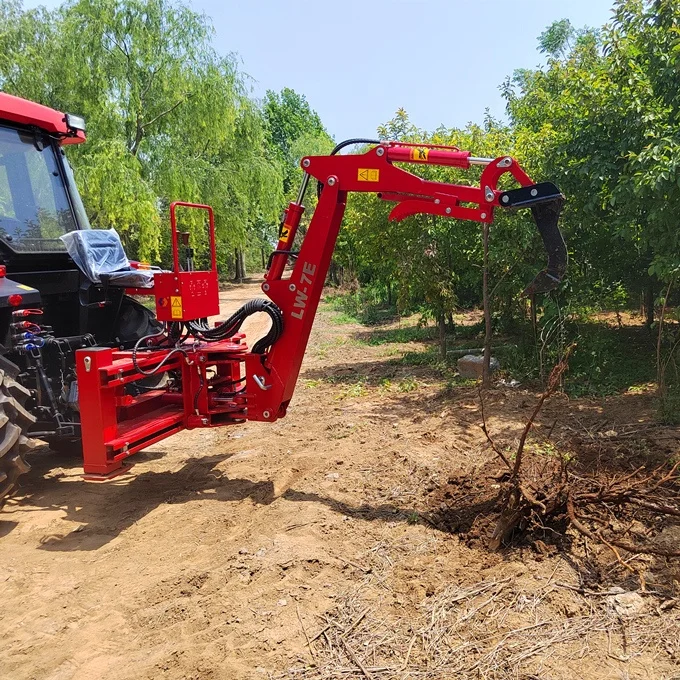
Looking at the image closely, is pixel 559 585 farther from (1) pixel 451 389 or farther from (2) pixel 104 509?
(1) pixel 451 389

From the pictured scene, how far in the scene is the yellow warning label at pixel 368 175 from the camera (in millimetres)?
3982

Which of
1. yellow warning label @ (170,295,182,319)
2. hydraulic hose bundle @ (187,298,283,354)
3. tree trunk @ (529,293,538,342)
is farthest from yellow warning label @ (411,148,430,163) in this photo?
tree trunk @ (529,293,538,342)

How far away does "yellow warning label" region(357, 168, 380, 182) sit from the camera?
3982 mm

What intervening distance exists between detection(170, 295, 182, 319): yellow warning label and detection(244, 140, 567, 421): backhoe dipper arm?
63 centimetres

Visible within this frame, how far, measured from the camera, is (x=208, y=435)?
6.23 meters

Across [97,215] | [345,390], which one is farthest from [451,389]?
[97,215]

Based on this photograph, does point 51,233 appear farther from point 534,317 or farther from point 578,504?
point 534,317

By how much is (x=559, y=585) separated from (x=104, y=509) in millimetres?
3174

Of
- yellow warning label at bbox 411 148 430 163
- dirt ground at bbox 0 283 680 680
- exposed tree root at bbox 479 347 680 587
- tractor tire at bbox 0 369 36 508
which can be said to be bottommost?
dirt ground at bbox 0 283 680 680

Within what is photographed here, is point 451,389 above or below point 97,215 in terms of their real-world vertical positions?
below

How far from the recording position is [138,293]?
502 cm

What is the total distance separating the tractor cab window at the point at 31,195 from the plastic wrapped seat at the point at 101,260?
161mm

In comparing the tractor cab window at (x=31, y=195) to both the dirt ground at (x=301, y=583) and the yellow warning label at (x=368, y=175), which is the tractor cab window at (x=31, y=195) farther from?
the yellow warning label at (x=368, y=175)

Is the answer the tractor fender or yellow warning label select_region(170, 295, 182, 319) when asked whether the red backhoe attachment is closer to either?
yellow warning label select_region(170, 295, 182, 319)
